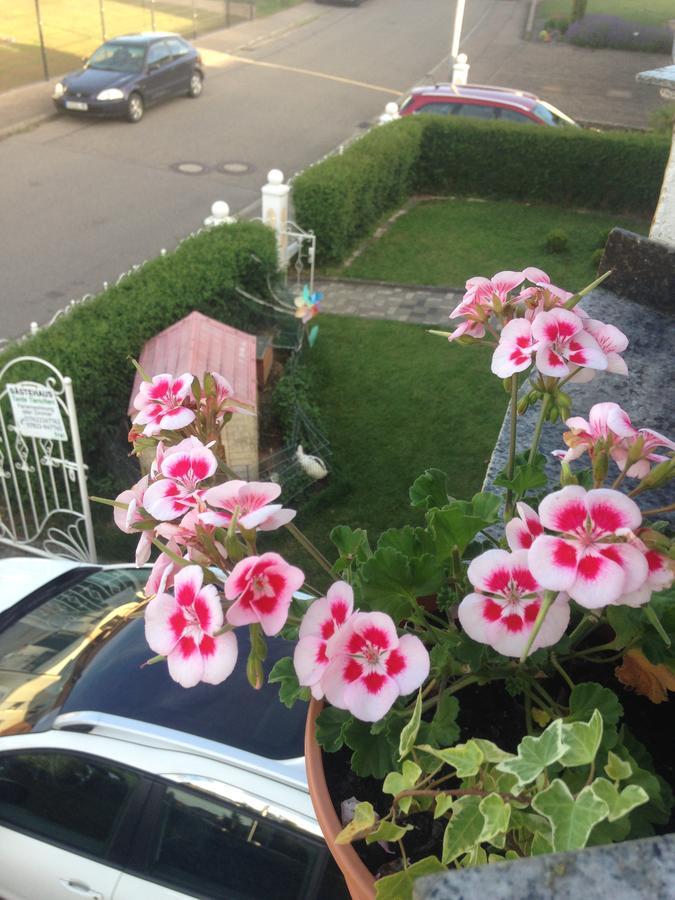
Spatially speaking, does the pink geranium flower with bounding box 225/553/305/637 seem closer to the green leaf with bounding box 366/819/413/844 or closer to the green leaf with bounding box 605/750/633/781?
the green leaf with bounding box 366/819/413/844

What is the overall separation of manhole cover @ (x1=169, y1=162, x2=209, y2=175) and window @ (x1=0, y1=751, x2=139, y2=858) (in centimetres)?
1154

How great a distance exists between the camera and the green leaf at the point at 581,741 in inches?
31.0

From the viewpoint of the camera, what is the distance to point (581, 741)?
80 cm

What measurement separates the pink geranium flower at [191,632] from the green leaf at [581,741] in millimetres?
386

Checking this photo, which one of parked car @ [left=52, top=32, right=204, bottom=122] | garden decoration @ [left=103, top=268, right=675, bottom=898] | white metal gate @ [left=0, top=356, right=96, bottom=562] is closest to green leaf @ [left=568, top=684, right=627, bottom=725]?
garden decoration @ [left=103, top=268, right=675, bottom=898]

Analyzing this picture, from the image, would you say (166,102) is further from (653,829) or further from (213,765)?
(653,829)

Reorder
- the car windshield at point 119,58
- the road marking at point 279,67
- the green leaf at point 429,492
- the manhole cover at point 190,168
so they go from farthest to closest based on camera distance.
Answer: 1. the road marking at point 279,67
2. the car windshield at point 119,58
3. the manhole cover at point 190,168
4. the green leaf at point 429,492

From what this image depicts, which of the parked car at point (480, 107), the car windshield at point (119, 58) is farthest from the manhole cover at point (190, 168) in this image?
the parked car at point (480, 107)

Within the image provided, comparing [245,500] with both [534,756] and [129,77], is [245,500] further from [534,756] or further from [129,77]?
[129,77]

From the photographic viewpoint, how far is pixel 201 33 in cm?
2283

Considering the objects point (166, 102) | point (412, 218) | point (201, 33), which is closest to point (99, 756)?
point (412, 218)

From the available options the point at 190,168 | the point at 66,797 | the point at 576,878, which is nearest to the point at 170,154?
the point at 190,168

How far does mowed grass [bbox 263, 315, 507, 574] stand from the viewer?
5.97 metres

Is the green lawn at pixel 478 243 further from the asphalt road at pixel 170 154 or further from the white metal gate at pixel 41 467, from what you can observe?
the white metal gate at pixel 41 467
